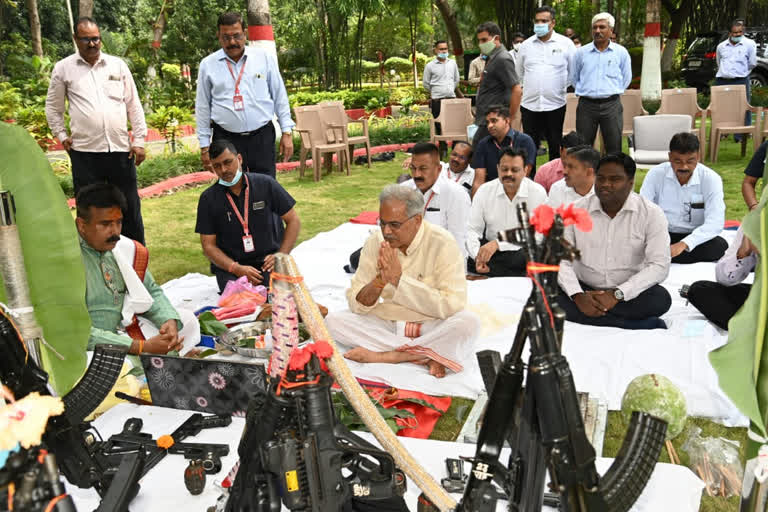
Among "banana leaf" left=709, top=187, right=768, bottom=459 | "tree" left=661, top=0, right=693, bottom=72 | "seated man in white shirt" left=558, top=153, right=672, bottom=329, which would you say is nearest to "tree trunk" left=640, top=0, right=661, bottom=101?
"tree" left=661, top=0, right=693, bottom=72

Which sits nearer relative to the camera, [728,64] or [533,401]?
[533,401]


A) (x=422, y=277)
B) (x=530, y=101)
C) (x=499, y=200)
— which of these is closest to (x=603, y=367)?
(x=422, y=277)

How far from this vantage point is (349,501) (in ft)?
5.31

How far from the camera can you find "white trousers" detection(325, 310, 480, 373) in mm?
3523

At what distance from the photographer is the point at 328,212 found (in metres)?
7.75

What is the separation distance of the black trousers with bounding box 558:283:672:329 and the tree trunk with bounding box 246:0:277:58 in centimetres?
590

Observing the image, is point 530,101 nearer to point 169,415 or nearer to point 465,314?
point 465,314

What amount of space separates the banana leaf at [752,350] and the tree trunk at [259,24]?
305 inches

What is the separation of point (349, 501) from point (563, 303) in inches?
112

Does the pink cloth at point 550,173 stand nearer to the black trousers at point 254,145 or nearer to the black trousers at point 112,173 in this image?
the black trousers at point 254,145

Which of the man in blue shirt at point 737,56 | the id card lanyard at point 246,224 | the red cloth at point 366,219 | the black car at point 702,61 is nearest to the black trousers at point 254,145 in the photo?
the id card lanyard at point 246,224

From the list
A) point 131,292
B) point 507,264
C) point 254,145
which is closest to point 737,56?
point 507,264

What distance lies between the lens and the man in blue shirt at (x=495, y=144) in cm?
595

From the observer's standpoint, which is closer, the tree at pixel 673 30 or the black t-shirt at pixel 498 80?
the black t-shirt at pixel 498 80
